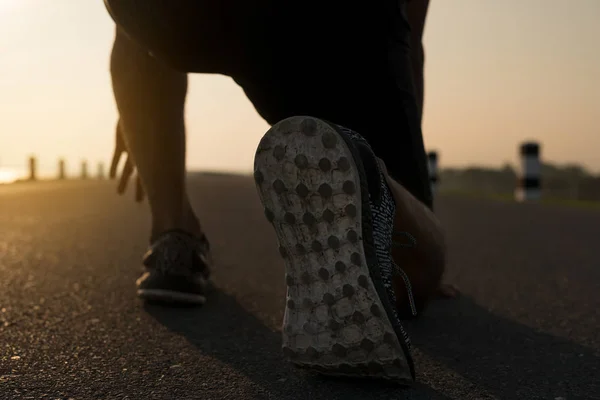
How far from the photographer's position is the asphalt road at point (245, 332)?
1021 mm

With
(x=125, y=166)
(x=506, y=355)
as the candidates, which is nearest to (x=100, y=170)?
(x=125, y=166)

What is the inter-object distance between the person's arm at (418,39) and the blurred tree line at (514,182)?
5163 mm

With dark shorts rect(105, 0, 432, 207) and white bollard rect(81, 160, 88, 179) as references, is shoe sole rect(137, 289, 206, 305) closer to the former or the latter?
dark shorts rect(105, 0, 432, 207)

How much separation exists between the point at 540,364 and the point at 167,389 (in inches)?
25.5

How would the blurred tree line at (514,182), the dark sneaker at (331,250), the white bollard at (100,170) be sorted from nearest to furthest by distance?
the dark sneaker at (331,250), the blurred tree line at (514,182), the white bollard at (100,170)

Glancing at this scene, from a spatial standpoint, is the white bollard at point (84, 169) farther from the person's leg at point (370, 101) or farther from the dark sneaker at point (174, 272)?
the person's leg at point (370, 101)

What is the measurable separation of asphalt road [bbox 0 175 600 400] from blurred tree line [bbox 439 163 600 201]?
194 inches

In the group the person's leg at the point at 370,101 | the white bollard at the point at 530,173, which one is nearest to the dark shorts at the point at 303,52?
the person's leg at the point at 370,101

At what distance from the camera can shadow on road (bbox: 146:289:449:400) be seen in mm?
981

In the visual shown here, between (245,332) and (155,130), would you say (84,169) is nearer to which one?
(155,130)

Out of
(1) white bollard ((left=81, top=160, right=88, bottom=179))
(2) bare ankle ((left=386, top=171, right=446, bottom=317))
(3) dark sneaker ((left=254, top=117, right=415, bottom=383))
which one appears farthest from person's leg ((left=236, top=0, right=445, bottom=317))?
(1) white bollard ((left=81, top=160, right=88, bottom=179))

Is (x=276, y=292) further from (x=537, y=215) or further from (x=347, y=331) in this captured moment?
(x=537, y=215)

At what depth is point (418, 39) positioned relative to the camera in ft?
5.83

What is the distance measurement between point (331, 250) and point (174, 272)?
72 cm
